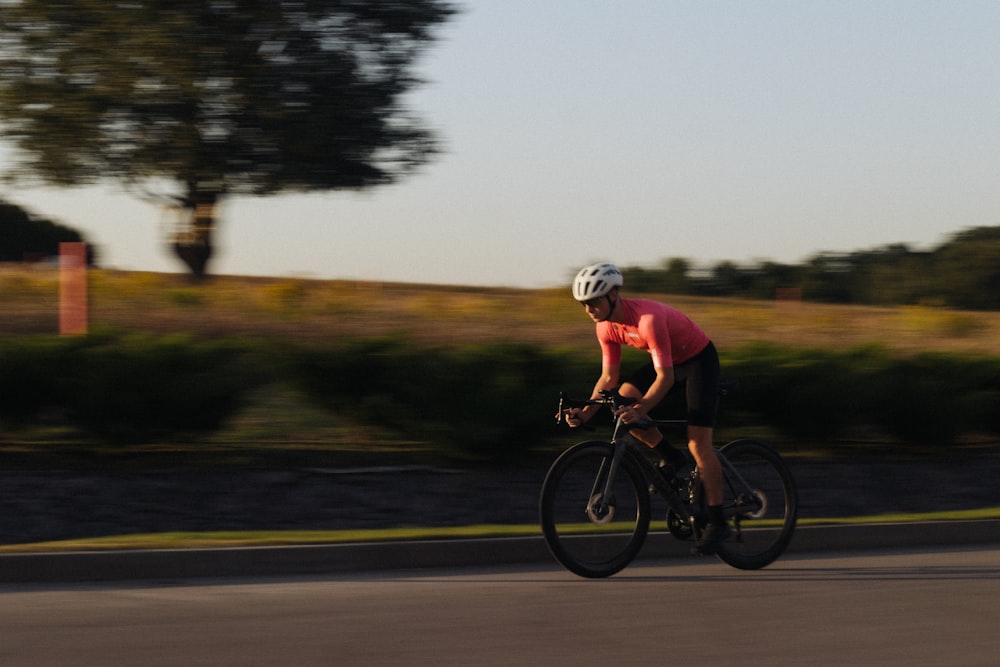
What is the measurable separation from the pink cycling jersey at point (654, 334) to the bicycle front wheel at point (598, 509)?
1.97 ft

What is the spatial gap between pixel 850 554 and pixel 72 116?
834 inches

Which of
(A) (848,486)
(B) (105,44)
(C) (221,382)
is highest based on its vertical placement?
(B) (105,44)

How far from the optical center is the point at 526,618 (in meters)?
6.52

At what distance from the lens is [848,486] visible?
1403cm

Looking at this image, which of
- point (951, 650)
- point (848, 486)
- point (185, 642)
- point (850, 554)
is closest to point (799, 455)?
point (848, 486)

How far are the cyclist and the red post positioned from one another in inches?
412

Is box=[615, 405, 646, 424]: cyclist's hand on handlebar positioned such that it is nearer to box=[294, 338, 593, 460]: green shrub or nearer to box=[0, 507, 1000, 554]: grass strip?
box=[0, 507, 1000, 554]: grass strip

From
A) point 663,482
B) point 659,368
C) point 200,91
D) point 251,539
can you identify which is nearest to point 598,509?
point 663,482

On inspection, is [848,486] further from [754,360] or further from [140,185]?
[140,185]

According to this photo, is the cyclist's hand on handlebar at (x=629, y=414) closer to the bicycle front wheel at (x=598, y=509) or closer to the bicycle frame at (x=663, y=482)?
the bicycle frame at (x=663, y=482)

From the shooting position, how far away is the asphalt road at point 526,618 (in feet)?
18.8

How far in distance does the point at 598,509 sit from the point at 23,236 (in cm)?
4644

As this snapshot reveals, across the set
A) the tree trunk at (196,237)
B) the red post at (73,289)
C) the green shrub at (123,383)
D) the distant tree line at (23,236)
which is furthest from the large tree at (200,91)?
the distant tree line at (23,236)

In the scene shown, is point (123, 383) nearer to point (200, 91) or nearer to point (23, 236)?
point (200, 91)
